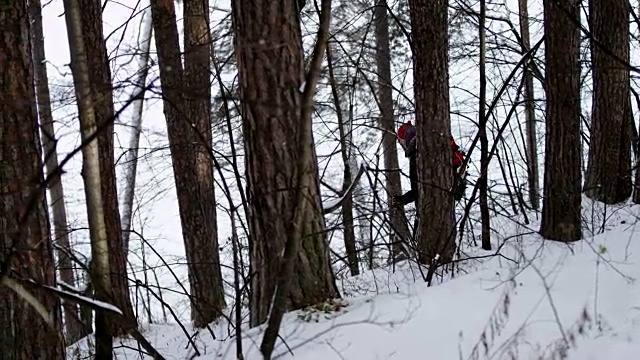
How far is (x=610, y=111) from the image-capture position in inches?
301

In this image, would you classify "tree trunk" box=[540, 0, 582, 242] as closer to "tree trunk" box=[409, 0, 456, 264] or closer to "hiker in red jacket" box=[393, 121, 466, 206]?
"tree trunk" box=[409, 0, 456, 264]

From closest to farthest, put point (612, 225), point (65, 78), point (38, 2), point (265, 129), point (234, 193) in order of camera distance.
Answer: point (65, 78) → point (265, 129) → point (612, 225) → point (38, 2) → point (234, 193)

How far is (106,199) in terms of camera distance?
21.5 ft

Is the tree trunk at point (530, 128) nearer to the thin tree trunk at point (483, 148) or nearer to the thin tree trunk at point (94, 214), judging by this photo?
the thin tree trunk at point (483, 148)

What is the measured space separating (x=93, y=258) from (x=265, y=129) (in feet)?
4.07

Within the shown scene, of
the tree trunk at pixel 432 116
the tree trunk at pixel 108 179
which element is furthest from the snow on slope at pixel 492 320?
the tree trunk at pixel 108 179

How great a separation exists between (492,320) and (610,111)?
16.7 feet

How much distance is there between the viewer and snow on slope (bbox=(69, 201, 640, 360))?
3.25 m

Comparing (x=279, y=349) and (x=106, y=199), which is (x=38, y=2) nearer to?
(x=106, y=199)

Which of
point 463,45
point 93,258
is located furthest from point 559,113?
point 463,45

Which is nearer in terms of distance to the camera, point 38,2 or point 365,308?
point 365,308

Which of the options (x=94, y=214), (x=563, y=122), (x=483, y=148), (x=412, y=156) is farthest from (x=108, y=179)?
(x=563, y=122)

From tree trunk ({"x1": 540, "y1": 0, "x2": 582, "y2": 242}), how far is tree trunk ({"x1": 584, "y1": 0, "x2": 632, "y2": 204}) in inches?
68.4

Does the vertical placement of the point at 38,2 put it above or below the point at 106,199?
above
